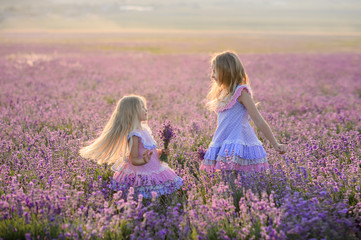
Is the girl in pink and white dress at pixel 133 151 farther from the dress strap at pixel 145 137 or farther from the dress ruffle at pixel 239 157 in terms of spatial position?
the dress ruffle at pixel 239 157

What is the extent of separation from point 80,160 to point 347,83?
10578 millimetres

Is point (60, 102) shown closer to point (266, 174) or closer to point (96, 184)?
point (96, 184)

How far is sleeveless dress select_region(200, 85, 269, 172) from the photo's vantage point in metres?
3.73

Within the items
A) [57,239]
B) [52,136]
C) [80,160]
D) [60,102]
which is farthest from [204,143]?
[60,102]

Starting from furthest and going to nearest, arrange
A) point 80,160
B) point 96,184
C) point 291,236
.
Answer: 1. point 80,160
2. point 96,184
3. point 291,236

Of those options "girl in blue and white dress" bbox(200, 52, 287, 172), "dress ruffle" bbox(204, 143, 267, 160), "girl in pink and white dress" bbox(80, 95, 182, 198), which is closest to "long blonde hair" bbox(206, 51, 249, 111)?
"girl in blue and white dress" bbox(200, 52, 287, 172)

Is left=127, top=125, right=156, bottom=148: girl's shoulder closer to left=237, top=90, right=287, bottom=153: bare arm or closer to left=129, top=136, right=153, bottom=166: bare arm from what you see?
left=129, top=136, right=153, bottom=166: bare arm

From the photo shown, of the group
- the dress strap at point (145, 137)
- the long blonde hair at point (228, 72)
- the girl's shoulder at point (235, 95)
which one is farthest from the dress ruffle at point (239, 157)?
the dress strap at point (145, 137)

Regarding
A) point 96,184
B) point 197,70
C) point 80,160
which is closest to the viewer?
point 96,184

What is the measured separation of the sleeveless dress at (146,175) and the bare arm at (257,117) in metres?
1.07

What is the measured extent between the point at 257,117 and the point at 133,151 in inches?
54.9

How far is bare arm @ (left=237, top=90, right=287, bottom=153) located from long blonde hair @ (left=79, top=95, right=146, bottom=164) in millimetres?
1134

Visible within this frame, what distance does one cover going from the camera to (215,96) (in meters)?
4.09

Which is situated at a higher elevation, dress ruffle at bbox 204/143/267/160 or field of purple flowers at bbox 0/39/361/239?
dress ruffle at bbox 204/143/267/160
